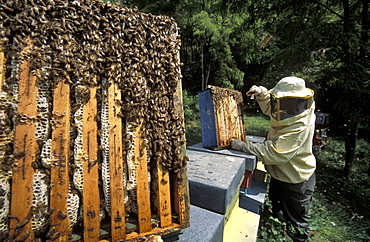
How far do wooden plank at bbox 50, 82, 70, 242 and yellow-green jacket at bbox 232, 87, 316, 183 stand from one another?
255 centimetres

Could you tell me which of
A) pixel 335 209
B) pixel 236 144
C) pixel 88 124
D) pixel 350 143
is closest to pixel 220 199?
pixel 88 124

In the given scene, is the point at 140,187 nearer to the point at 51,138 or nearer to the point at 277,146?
the point at 51,138

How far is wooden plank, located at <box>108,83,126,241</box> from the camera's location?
952 millimetres

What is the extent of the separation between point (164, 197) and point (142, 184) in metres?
0.18

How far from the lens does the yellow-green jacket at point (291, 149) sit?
8.41 ft

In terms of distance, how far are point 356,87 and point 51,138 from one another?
Result: 586 centimetres

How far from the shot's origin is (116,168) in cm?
97

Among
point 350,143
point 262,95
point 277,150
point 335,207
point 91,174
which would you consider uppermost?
point 262,95

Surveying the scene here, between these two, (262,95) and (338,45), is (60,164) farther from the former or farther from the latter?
(338,45)

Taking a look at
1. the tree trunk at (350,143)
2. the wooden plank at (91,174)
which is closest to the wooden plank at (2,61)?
the wooden plank at (91,174)

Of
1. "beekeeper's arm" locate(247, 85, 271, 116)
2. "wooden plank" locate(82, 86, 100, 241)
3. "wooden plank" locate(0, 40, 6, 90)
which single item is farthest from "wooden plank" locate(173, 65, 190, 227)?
"beekeeper's arm" locate(247, 85, 271, 116)

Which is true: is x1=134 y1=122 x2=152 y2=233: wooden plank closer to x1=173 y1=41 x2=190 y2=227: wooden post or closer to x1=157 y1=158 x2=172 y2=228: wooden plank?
x1=157 y1=158 x2=172 y2=228: wooden plank

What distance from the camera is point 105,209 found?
3.26ft

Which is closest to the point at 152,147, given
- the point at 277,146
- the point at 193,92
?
the point at 277,146
